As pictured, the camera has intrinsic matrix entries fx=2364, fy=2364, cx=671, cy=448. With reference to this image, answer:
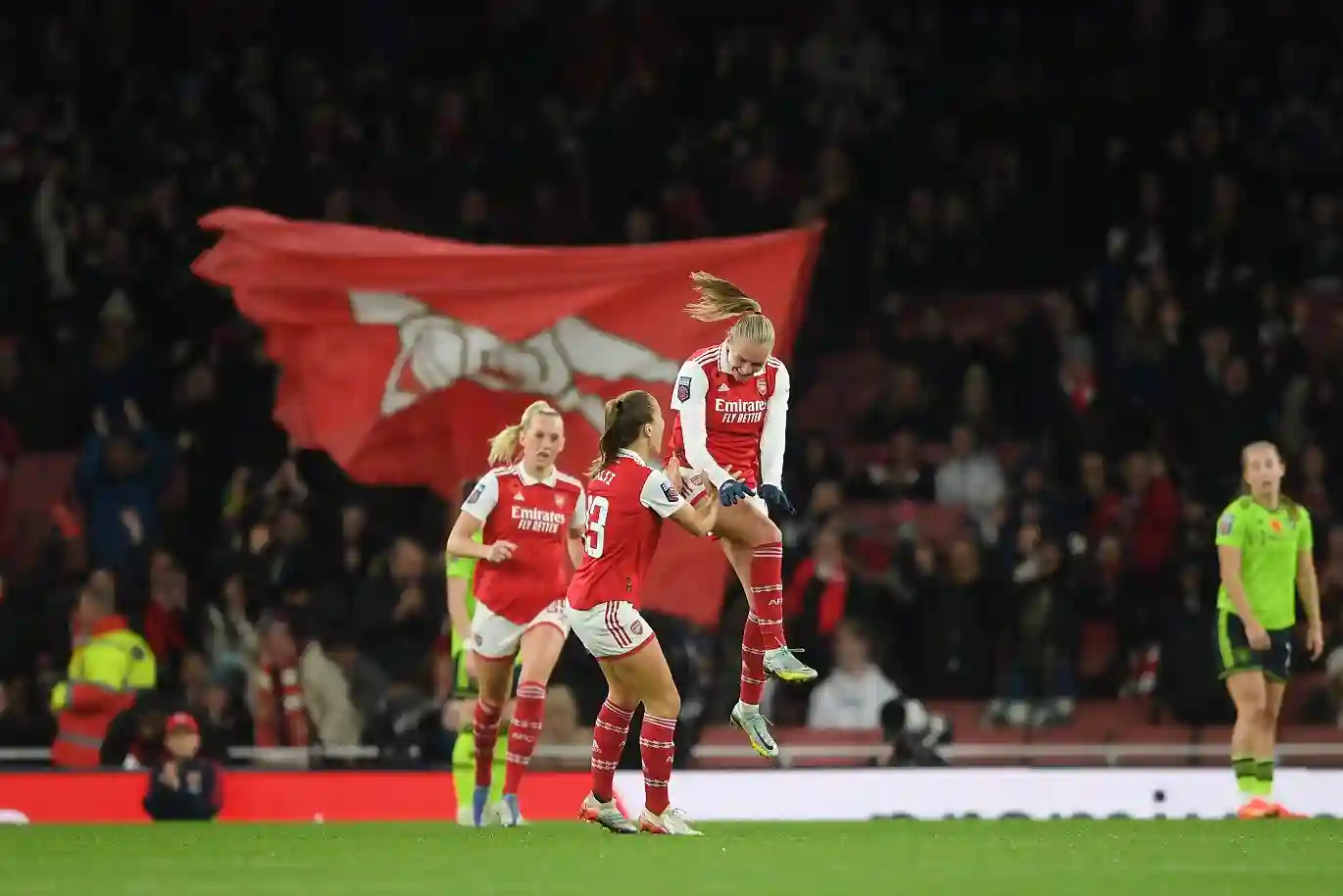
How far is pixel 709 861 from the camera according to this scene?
10039 millimetres

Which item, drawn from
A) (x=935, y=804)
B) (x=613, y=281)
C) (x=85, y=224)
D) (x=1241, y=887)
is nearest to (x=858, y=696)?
(x=935, y=804)

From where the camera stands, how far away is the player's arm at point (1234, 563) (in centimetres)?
1413

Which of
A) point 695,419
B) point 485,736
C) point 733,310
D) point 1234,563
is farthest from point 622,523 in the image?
point 1234,563

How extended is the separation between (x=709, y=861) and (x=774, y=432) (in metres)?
2.81

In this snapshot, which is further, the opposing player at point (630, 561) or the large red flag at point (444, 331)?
the large red flag at point (444, 331)

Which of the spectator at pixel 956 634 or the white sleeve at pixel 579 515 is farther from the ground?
the white sleeve at pixel 579 515

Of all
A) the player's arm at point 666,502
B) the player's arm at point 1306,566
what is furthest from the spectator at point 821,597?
the player's arm at point 666,502

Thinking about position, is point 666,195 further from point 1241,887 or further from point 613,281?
point 1241,887

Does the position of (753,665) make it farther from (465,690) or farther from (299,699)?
(299,699)

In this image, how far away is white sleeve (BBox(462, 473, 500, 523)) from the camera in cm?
1291

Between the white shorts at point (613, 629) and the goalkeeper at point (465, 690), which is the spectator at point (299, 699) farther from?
the white shorts at point (613, 629)

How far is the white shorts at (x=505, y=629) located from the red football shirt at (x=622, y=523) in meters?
1.41

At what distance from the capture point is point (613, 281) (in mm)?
16844

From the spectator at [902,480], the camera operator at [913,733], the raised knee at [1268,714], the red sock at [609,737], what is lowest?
the camera operator at [913,733]
